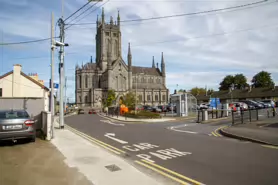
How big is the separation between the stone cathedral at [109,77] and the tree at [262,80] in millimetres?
44481

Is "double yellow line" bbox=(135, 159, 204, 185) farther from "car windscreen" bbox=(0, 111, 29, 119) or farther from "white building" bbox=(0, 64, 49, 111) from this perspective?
"white building" bbox=(0, 64, 49, 111)

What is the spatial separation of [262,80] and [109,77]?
71239 millimetres

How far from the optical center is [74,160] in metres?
6.33

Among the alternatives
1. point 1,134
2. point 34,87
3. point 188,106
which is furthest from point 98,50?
point 1,134

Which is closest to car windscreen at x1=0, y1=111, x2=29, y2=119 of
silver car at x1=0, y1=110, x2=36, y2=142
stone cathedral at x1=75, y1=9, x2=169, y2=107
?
silver car at x1=0, y1=110, x2=36, y2=142

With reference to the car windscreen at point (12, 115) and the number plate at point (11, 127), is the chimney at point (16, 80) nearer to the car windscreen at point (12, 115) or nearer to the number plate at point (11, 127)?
the car windscreen at point (12, 115)

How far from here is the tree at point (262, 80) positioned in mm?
86562

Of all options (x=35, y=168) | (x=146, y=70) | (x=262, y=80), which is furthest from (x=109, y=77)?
(x=35, y=168)

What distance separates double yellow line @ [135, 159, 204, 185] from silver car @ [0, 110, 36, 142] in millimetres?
5484

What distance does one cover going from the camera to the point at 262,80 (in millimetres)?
87375

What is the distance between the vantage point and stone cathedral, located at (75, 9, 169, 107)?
84.4 m

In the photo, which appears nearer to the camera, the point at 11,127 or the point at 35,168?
the point at 35,168

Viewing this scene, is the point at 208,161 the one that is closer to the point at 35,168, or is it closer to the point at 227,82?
the point at 35,168

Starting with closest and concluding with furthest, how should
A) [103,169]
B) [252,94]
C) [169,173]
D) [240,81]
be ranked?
[169,173] → [103,169] → [252,94] → [240,81]
